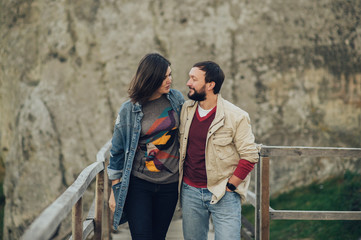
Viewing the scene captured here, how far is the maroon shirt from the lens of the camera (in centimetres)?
267

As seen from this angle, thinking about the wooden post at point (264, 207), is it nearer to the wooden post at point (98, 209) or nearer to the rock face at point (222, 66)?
the wooden post at point (98, 209)

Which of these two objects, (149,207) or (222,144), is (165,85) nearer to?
(222,144)

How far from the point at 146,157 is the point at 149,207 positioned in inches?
12.2

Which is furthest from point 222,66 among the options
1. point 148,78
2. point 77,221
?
point 77,221

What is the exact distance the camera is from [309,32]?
773cm

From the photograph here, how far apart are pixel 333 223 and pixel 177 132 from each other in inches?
166

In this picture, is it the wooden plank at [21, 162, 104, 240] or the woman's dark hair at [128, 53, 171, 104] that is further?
the woman's dark hair at [128, 53, 171, 104]

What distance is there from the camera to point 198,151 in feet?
8.80

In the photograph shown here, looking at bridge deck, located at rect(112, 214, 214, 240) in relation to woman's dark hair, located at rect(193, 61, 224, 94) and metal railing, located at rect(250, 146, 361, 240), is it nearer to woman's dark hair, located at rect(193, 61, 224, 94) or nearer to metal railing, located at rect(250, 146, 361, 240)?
metal railing, located at rect(250, 146, 361, 240)

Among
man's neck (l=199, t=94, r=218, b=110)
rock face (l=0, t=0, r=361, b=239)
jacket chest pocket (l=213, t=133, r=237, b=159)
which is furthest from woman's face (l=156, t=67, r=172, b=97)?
rock face (l=0, t=0, r=361, b=239)

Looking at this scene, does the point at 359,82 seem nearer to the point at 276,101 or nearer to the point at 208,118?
the point at 276,101

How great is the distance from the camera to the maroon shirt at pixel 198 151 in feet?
8.77

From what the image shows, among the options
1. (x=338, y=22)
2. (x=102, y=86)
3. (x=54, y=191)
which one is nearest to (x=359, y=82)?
(x=338, y=22)

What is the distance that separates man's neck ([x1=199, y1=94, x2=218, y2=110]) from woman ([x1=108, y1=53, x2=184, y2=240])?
20cm
